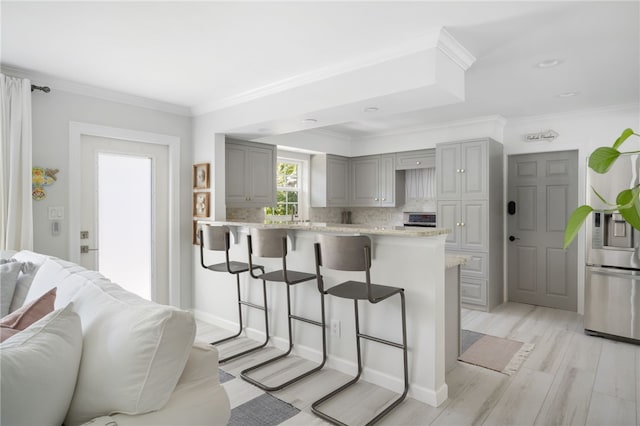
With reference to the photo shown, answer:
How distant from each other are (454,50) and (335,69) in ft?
2.99

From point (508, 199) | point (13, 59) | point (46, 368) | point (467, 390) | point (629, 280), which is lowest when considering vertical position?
point (467, 390)

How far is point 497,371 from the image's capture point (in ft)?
9.82

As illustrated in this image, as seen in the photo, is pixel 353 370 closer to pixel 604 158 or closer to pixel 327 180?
pixel 604 158

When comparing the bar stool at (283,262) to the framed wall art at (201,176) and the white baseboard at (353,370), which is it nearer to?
the white baseboard at (353,370)

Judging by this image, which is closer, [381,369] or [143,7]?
[143,7]

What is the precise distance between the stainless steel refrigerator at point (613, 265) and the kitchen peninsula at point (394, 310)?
5.79 ft

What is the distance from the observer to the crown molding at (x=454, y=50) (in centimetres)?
244

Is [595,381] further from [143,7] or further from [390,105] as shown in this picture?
[143,7]

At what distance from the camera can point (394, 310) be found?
2707 mm

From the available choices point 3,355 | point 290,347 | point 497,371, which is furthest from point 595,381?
point 3,355

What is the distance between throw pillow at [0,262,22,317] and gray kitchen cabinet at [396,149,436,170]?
192 inches

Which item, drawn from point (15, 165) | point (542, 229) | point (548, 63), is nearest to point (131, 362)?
point (15, 165)

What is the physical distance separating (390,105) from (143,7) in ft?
6.01

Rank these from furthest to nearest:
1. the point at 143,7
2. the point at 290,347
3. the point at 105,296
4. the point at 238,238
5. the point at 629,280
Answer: the point at 238,238, the point at 629,280, the point at 290,347, the point at 143,7, the point at 105,296
